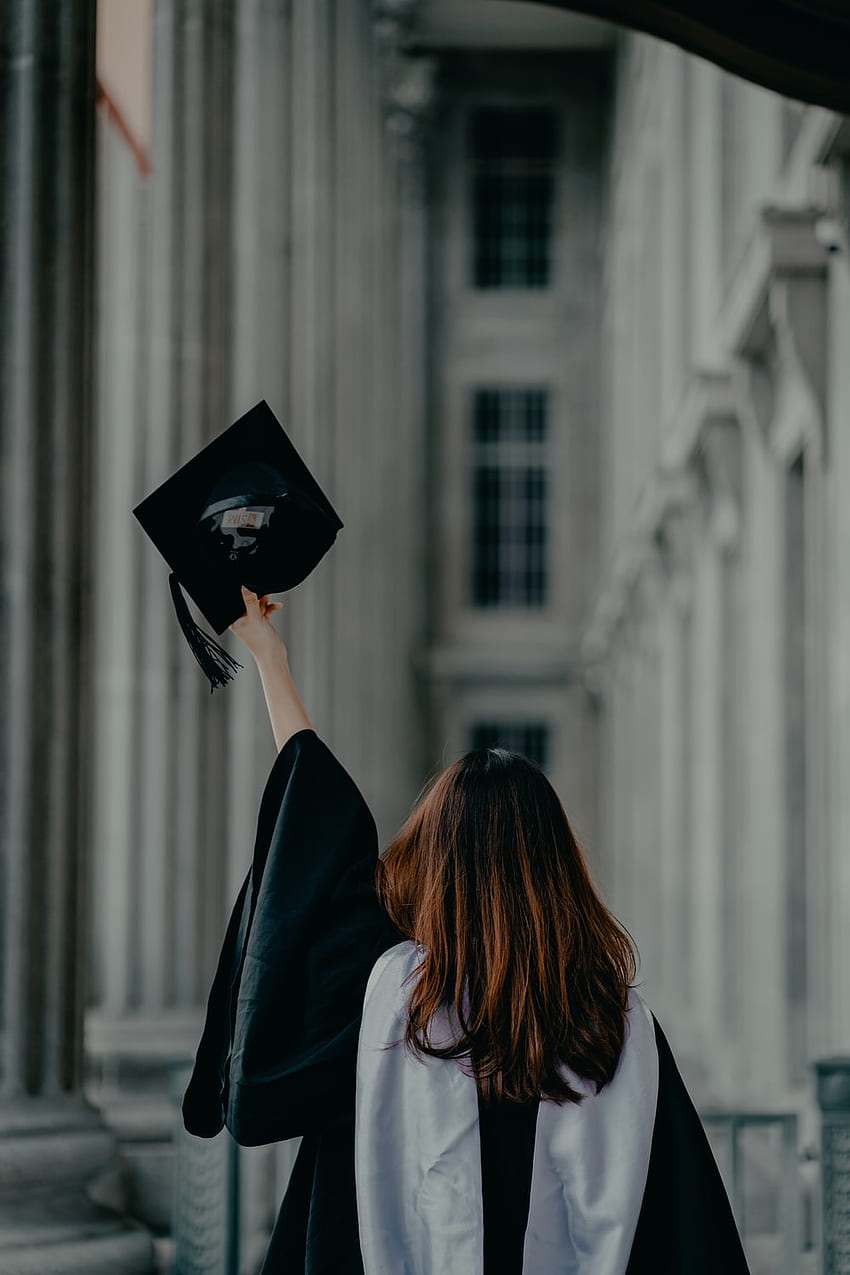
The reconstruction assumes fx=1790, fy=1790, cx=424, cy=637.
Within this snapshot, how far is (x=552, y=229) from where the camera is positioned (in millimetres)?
28453

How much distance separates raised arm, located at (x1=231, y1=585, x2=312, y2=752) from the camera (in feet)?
9.91

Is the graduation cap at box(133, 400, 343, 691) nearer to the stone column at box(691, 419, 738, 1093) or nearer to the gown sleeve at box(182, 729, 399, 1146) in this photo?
the gown sleeve at box(182, 729, 399, 1146)

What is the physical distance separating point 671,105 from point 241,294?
27.2 feet

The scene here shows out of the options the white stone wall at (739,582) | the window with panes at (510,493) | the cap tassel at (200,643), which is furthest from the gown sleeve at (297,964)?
the window with panes at (510,493)

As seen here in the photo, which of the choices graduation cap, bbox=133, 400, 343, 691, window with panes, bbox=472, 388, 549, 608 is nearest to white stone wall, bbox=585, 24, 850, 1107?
graduation cap, bbox=133, 400, 343, 691

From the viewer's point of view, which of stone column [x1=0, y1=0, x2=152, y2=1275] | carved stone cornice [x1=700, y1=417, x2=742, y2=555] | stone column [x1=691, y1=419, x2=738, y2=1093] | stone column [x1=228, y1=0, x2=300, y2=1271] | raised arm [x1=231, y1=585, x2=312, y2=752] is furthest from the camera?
stone column [x1=691, y1=419, x2=738, y2=1093]

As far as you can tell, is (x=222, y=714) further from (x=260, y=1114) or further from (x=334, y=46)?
(x=334, y=46)

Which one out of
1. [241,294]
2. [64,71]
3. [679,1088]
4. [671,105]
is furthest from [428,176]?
[679,1088]

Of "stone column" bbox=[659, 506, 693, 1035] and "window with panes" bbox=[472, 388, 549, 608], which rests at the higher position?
"window with panes" bbox=[472, 388, 549, 608]

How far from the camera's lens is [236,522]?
3094mm

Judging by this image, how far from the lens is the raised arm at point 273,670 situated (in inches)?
119

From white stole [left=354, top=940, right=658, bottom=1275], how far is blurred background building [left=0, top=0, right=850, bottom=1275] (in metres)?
0.99

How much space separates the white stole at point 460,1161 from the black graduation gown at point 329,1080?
5 cm

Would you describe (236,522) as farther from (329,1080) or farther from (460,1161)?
(460,1161)
